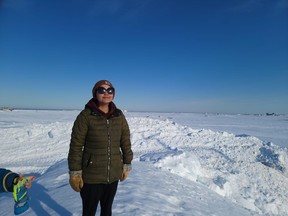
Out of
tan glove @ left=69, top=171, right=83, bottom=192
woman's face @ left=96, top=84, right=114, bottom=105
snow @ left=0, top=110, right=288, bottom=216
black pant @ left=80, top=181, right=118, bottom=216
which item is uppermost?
woman's face @ left=96, top=84, right=114, bottom=105

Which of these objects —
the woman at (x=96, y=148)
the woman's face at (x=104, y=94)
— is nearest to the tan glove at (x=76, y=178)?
the woman at (x=96, y=148)

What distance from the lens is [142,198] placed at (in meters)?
4.14

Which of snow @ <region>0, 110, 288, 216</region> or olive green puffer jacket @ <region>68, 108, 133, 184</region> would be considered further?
snow @ <region>0, 110, 288, 216</region>

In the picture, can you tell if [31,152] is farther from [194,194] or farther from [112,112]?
[112,112]

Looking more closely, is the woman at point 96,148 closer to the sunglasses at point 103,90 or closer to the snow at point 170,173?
the sunglasses at point 103,90

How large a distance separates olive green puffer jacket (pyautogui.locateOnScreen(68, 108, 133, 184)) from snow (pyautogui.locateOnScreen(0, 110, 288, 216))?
3.72ft

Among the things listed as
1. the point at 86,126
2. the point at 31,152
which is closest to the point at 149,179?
the point at 86,126

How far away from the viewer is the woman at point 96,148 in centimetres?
263

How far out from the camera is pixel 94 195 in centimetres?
279

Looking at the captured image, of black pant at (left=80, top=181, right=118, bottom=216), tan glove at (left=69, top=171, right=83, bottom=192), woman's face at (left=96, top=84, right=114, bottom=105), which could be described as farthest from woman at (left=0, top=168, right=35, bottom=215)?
woman's face at (left=96, top=84, right=114, bottom=105)

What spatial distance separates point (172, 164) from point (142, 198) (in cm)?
455

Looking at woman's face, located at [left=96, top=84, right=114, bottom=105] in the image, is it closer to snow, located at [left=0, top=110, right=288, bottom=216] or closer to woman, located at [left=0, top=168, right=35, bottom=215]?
woman, located at [left=0, top=168, right=35, bottom=215]

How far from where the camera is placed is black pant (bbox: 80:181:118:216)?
9.09 ft

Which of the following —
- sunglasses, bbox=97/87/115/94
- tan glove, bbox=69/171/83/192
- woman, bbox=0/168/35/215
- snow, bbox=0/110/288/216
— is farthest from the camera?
snow, bbox=0/110/288/216
